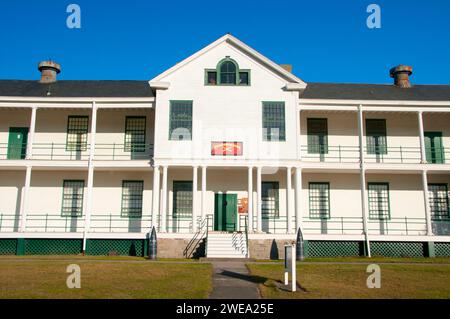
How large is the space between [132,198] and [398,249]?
1309cm

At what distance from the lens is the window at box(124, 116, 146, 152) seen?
75.0 feet

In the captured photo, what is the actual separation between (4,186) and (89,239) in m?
6.10

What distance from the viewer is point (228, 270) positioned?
13.9m

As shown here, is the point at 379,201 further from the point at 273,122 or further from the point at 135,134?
the point at 135,134

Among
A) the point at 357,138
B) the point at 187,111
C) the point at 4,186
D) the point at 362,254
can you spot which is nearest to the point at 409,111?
the point at 357,138

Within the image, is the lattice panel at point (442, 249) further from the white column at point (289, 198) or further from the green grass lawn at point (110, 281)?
the green grass lawn at point (110, 281)

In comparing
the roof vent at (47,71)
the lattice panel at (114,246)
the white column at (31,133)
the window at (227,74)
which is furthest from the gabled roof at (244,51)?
the roof vent at (47,71)

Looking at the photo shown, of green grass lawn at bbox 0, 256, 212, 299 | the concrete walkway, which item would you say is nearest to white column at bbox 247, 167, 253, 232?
the concrete walkway

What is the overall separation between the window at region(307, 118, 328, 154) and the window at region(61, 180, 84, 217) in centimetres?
1199

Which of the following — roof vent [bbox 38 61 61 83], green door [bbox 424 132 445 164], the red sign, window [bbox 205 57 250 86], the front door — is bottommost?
the front door

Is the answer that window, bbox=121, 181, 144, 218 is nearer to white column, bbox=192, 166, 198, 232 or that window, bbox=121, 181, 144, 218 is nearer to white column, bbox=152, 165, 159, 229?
white column, bbox=152, 165, 159, 229

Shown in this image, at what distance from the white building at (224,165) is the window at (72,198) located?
5cm

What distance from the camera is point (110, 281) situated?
11.3 meters
